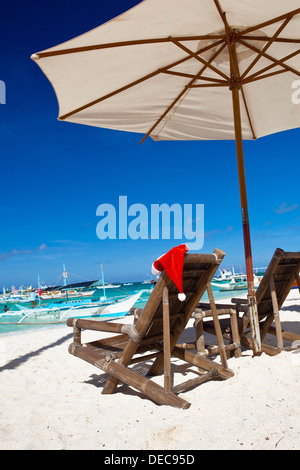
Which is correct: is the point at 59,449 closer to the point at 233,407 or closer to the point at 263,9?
the point at 233,407

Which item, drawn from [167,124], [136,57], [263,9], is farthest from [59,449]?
[167,124]

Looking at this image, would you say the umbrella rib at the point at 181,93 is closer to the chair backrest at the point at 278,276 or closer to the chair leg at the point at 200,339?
the chair backrest at the point at 278,276

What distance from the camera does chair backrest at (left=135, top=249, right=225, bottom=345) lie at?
7.71 ft

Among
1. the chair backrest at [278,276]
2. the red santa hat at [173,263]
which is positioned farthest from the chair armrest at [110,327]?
the chair backrest at [278,276]

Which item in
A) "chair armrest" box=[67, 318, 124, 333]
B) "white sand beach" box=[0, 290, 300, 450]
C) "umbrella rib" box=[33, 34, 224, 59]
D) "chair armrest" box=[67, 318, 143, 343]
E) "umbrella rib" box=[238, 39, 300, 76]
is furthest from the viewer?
"umbrella rib" box=[238, 39, 300, 76]

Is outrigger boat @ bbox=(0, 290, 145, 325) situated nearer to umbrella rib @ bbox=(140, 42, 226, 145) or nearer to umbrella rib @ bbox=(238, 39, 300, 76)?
umbrella rib @ bbox=(140, 42, 226, 145)

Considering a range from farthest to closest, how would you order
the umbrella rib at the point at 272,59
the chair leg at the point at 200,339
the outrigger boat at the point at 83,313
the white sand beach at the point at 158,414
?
the outrigger boat at the point at 83,313 < the umbrella rib at the point at 272,59 < the chair leg at the point at 200,339 < the white sand beach at the point at 158,414

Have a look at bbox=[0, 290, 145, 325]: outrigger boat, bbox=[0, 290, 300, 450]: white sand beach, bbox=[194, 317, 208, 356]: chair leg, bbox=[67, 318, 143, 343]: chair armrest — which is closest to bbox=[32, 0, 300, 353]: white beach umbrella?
bbox=[194, 317, 208, 356]: chair leg

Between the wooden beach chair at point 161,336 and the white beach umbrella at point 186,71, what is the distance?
27.5 inches

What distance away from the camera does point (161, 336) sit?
274cm

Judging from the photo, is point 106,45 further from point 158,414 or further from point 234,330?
point 158,414

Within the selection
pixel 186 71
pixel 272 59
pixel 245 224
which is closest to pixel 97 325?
pixel 245 224

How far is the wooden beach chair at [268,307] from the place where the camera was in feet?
10.1

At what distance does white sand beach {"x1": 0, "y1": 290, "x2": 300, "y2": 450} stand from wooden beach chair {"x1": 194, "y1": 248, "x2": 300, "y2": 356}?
0.20 m
